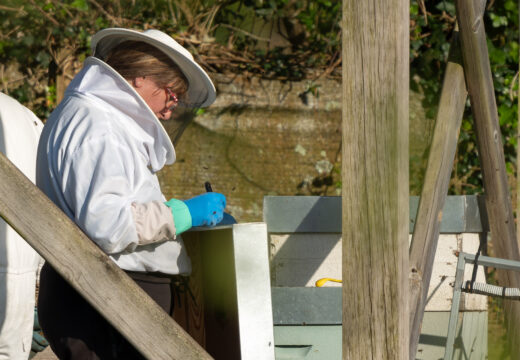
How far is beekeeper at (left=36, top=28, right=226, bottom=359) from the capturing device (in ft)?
4.87

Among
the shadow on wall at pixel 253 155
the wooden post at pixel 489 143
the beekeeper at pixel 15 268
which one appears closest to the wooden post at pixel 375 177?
the beekeeper at pixel 15 268

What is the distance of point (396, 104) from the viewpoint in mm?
1581

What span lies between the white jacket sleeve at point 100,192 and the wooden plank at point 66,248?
40mm

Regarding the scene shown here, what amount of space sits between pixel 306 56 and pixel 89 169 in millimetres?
3171

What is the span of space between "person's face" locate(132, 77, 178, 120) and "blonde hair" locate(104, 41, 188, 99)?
0.01 m

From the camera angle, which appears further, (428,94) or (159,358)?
(428,94)

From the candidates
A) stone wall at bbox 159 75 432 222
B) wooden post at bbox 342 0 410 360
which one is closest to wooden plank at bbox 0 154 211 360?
wooden post at bbox 342 0 410 360

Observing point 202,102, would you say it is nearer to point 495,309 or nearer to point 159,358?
point 159,358

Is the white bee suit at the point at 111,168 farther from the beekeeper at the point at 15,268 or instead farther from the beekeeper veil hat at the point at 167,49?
the beekeeper at the point at 15,268

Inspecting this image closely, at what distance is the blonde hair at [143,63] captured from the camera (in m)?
1.70

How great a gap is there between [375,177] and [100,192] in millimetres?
679

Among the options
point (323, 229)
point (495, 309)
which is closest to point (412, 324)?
point (323, 229)

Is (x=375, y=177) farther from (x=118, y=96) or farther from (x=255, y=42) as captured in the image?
(x=255, y=42)

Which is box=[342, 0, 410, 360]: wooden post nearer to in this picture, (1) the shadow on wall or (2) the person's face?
(2) the person's face
